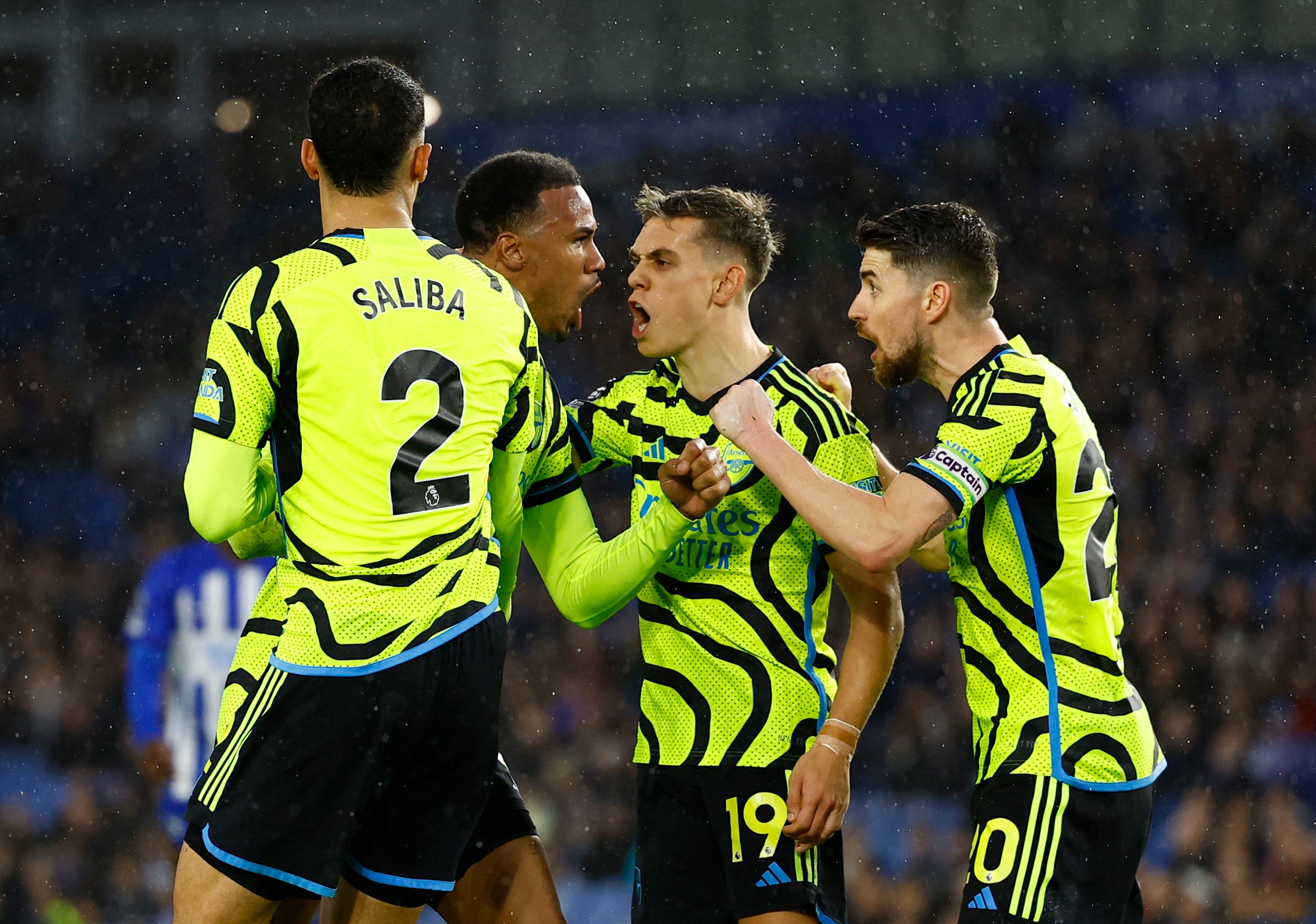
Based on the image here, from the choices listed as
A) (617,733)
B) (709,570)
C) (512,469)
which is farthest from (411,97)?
(617,733)

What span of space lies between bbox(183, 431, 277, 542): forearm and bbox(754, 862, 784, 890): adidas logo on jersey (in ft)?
4.13

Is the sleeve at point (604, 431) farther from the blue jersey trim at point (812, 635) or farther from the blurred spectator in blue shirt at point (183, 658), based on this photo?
the blurred spectator in blue shirt at point (183, 658)

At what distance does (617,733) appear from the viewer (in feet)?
27.8

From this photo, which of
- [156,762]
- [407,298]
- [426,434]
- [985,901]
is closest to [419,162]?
[407,298]

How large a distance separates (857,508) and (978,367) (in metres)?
0.40

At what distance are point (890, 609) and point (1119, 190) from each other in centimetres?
756

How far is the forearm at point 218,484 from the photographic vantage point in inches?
86.2

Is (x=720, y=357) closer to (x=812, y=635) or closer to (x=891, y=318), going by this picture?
(x=891, y=318)

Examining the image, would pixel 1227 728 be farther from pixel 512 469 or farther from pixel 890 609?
pixel 512 469

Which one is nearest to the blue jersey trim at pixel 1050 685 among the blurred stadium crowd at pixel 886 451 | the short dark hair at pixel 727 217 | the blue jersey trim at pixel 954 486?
the blue jersey trim at pixel 954 486

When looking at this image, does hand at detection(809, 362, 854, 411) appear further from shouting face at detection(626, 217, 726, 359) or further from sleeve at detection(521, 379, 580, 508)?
sleeve at detection(521, 379, 580, 508)

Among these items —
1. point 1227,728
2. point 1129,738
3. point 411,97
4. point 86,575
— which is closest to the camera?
point 411,97

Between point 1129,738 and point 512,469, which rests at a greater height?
point 512,469

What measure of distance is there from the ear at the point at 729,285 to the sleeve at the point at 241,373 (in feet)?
3.75
